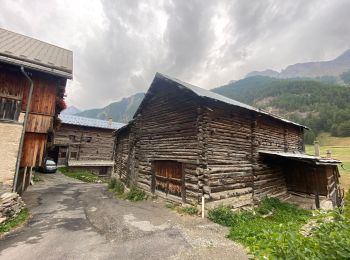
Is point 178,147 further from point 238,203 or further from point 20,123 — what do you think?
point 20,123

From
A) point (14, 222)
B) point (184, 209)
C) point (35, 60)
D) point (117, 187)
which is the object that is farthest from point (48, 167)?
point (184, 209)

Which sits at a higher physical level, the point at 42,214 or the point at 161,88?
the point at 161,88

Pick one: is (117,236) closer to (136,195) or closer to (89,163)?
(136,195)

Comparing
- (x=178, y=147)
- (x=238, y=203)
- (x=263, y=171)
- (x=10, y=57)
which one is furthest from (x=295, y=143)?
(x=10, y=57)

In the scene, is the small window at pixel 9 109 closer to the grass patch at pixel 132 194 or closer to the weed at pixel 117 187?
the grass patch at pixel 132 194

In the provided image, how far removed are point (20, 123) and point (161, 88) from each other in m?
8.57

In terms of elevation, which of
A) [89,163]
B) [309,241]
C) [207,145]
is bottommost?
[309,241]

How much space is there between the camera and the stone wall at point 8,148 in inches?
399

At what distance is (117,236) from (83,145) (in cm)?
2815

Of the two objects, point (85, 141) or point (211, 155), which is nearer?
point (211, 155)

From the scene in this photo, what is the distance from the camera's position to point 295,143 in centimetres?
2083

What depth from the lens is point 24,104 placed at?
1112 centimetres

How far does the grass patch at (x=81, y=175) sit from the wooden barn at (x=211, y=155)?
1294 centimetres

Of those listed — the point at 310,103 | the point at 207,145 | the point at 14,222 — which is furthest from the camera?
the point at 310,103
